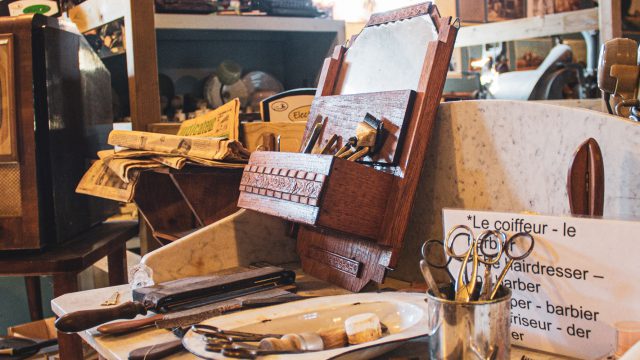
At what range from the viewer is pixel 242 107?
11.4 ft

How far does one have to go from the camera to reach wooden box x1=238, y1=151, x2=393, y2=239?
115cm

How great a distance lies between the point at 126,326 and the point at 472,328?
0.59m

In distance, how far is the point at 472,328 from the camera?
82 centimetres

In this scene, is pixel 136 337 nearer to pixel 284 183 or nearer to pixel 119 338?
pixel 119 338

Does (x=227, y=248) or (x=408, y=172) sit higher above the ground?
(x=408, y=172)

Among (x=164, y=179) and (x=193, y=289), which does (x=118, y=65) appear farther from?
(x=193, y=289)

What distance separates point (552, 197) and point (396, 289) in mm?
368

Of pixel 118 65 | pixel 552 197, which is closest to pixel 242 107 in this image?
pixel 118 65

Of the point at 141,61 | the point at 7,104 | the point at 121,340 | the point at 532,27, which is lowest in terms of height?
the point at 121,340

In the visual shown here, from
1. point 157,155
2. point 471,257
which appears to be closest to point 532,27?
point 157,155

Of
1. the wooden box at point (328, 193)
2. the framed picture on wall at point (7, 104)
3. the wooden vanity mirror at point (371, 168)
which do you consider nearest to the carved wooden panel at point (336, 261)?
the wooden vanity mirror at point (371, 168)

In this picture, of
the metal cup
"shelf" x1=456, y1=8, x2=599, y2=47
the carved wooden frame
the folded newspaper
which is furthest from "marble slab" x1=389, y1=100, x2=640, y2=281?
"shelf" x1=456, y1=8, x2=599, y2=47

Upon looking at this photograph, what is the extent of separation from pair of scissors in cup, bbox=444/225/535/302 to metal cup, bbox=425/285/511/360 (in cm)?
3

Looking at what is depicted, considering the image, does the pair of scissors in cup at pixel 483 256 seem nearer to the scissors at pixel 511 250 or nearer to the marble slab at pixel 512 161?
the scissors at pixel 511 250
